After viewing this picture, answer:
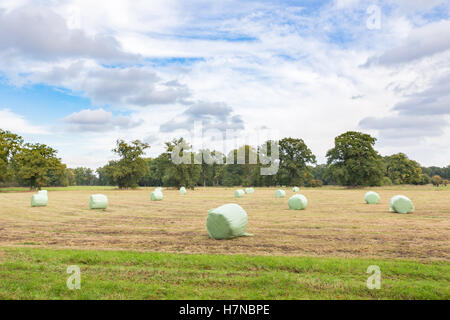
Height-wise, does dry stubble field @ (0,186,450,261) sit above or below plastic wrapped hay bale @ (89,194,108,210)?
below

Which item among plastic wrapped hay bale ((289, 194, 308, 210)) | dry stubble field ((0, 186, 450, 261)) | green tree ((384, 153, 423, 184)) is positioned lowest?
dry stubble field ((0, 186, 450, 261))

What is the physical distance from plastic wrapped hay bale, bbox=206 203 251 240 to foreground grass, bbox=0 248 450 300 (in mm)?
2894

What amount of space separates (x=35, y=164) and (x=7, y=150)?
6236mm

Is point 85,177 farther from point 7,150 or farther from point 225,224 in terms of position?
point 225,224

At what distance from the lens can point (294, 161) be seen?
86.1 metres

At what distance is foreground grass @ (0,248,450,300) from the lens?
6371mm

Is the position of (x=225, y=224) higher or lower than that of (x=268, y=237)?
higher

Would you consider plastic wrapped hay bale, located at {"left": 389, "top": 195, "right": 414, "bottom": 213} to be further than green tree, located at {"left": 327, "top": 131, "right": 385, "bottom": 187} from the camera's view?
No

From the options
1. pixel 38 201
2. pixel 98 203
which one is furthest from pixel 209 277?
pixel 38 201

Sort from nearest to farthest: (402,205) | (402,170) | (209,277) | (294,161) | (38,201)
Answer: (209,277) → (402,205) → (38,201) → (294,161) → (402,170)

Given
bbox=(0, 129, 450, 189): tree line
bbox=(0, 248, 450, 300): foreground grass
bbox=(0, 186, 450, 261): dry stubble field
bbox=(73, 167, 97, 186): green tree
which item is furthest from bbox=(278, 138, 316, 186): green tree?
bbox=(73, 167, 97, 186): green tree

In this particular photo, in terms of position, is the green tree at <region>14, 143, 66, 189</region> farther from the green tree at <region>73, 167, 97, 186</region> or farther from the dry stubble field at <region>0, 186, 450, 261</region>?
the green tree at <region>73, 167, 97, 186</region>

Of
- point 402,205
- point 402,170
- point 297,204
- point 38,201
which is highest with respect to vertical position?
point 402,170

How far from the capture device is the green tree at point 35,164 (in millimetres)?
60594
